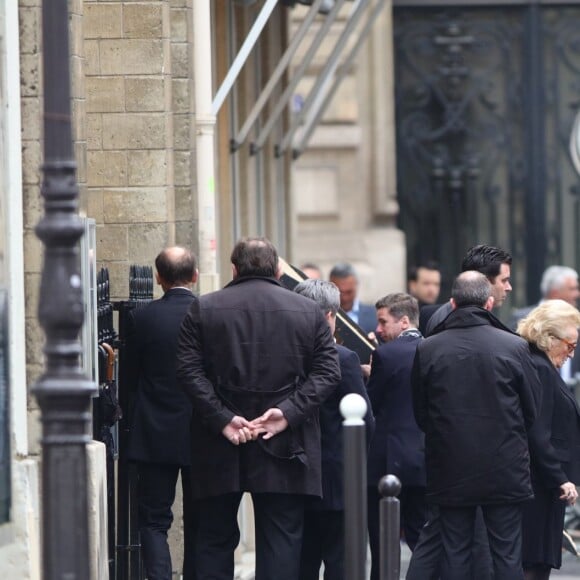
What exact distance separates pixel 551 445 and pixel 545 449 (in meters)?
0.07

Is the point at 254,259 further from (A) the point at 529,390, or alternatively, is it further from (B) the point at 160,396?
(A) the point at 529,390

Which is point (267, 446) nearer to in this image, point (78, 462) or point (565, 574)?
point (78, 462)

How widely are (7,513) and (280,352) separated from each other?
129 cm

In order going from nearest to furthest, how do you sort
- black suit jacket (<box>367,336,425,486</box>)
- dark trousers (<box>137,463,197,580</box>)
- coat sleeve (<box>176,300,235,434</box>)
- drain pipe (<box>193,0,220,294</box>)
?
coat sleeve (<box>176,300,235,434</box>) → dark trousers (<box>137,463,197,580</box>) → black suit jacket (<box>367,336,425,486</box>) → drain pipe (<box>193,0,220,294</box>)

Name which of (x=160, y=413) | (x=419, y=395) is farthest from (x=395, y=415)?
(x=160, y=413)

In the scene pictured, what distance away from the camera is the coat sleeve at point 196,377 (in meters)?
7.90

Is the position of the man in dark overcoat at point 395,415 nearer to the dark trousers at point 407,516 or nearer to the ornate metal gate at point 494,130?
the dark trousers at point 407,516

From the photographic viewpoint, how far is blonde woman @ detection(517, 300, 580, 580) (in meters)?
8.68

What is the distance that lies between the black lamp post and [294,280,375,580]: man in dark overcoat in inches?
104

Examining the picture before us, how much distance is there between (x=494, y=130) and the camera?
17.8 metres

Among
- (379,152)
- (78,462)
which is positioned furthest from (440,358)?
(379,152)

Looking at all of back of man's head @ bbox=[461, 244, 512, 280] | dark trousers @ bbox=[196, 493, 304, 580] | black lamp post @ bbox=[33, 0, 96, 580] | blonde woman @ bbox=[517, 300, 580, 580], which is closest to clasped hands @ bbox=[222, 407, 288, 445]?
A: dark trousers @ bbox=[196, 493, 304, 580]

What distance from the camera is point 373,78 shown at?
17.6 meters

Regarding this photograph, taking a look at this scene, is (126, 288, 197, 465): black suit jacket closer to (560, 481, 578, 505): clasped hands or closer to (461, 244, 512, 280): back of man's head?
(461, 244, 512, 280): back of man's head
